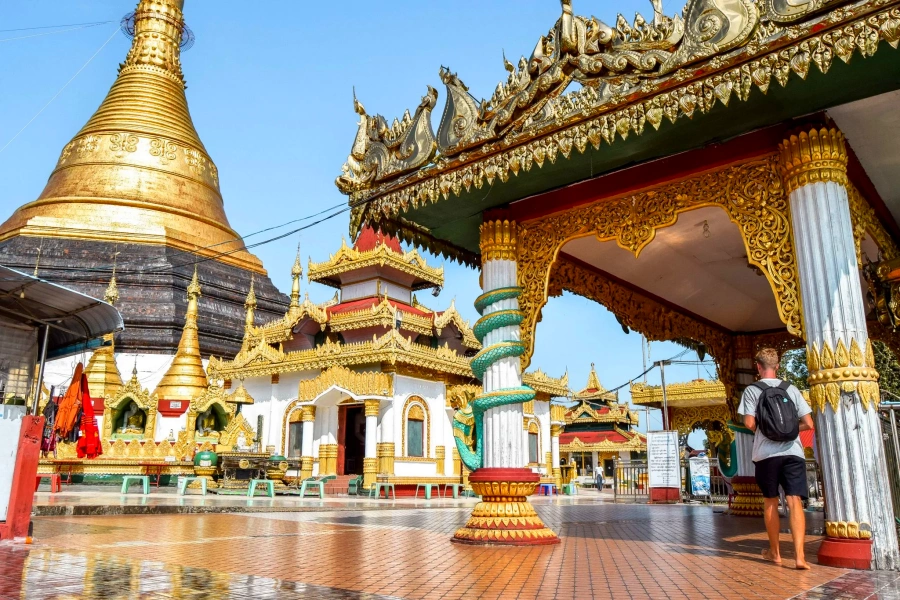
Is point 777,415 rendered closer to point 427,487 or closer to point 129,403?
point 427,487

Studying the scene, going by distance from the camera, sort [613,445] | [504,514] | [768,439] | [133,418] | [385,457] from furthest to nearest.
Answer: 1. [613,445]
2. [133,418]
3. [385,457]
4. [504,514]
5. [768,439]

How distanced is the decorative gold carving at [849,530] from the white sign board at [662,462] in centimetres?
1189

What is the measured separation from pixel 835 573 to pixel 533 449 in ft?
70.3

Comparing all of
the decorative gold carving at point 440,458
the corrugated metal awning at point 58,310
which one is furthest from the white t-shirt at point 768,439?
the decorative gold carving at point 440,458

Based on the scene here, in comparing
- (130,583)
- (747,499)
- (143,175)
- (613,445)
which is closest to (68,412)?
(130,583)

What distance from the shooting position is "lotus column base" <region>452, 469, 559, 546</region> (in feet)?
22.0

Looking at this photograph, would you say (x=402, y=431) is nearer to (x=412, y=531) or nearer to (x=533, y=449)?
(x=533, y=449)

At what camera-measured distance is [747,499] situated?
1097 centimetres

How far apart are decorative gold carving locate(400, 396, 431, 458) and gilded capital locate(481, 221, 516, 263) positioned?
49.2ft

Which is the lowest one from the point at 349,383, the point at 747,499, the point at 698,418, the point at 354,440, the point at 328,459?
the point at 747,499

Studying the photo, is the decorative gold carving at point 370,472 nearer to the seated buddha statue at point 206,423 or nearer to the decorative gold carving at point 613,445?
the seated buddha statue at point 206,423

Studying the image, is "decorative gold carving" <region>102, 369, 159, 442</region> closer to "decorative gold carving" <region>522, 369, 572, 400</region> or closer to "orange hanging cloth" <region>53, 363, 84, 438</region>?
"decorative gold carving" <region>522, 369, 572, 400</region>

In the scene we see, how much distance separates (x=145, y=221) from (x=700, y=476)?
27119 mm

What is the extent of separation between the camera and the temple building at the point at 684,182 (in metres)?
5.16
